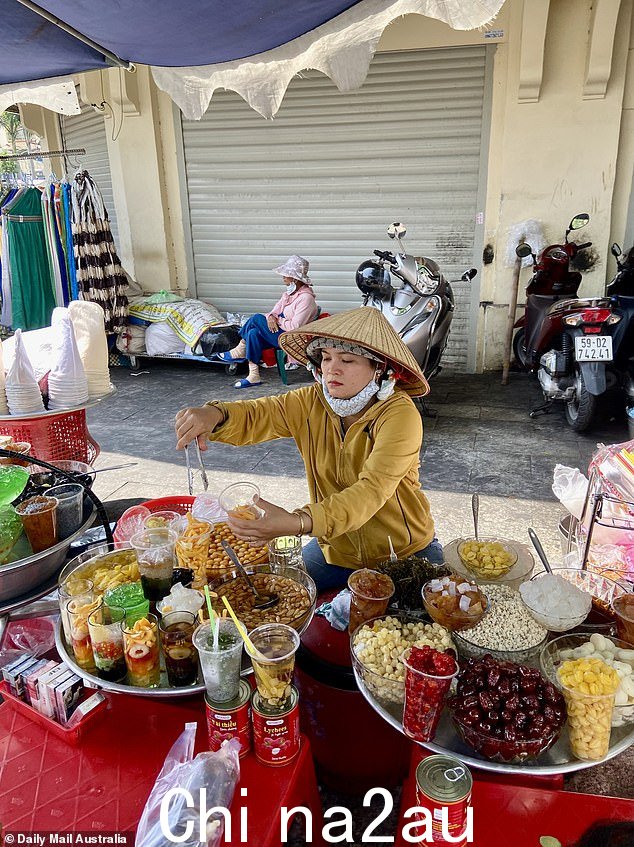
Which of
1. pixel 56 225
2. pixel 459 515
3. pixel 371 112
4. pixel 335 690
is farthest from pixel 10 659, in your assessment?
pixel 371 112

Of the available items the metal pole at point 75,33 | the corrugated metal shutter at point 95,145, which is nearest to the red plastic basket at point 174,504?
the metal pole at point 75,33

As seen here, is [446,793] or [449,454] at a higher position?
[446,793]

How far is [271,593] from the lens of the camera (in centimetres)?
188

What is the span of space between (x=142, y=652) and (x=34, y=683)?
0.39 metres

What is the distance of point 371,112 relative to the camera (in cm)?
729

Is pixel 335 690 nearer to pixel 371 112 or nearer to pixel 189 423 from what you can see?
pixel 189 423

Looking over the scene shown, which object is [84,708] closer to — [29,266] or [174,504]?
[174,504]

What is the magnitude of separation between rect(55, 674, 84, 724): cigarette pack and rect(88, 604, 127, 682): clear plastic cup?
0.33 feet

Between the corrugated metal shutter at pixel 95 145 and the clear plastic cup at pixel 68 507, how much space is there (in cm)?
775

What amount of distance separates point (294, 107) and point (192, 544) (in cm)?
706

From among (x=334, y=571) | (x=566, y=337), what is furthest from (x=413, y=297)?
(x=334, y=571)

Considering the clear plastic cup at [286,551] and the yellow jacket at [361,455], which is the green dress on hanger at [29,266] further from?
the clear plastic cup at [286,551]

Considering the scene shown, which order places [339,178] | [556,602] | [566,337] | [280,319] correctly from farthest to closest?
[339,178] < [280,319] < [566,337] < [556,602]

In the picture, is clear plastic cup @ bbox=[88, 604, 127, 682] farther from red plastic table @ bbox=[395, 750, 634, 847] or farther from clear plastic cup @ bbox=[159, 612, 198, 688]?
red plastic table @ bbox=[395, 750, 634, 847]
